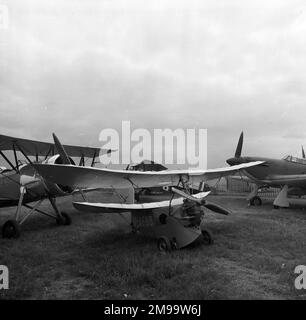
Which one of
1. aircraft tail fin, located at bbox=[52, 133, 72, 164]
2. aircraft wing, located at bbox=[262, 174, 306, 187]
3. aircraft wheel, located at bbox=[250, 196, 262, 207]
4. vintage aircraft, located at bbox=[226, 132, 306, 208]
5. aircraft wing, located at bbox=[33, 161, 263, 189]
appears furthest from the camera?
aircraft wheel, located at bbox=[250, 196, 262, 207]

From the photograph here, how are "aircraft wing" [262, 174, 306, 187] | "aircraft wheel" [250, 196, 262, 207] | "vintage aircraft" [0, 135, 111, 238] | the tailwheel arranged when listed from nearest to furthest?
"vintage aircraft" [0, 135, 111, 238] → the tailwheel → "aircraft wing" [262, 174, 306, 187] → "aircraft wheel" [250, 196, 262, 207]

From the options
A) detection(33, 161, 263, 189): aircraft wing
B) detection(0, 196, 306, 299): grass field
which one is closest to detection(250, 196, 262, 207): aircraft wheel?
detection(0, 196, 306, 299): grass field

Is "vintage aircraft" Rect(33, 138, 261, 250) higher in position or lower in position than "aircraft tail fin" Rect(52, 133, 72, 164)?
lower

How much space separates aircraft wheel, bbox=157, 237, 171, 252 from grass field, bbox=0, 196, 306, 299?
0.17 m

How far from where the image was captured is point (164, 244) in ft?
20.3

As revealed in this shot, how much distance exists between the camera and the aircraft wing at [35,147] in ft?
29.3

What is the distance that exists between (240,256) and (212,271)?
1.30 meters

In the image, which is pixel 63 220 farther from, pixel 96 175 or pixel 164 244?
pixel 164 244

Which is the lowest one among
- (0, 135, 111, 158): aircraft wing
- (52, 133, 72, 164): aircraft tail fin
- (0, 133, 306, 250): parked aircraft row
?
(0, 133, 306, 250): parked aircraft row

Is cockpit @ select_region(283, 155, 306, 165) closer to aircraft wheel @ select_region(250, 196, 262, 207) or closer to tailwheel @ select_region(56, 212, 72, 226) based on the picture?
aircraft wheel @ select_region(250, 196, 262, 207)

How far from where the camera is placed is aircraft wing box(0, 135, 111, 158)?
29.3 feet

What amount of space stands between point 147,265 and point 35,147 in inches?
269

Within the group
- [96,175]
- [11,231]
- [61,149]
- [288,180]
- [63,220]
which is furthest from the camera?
[288,180]

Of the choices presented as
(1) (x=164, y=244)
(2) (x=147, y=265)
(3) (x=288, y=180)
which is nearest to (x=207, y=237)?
(1) (x=164, y=244)
